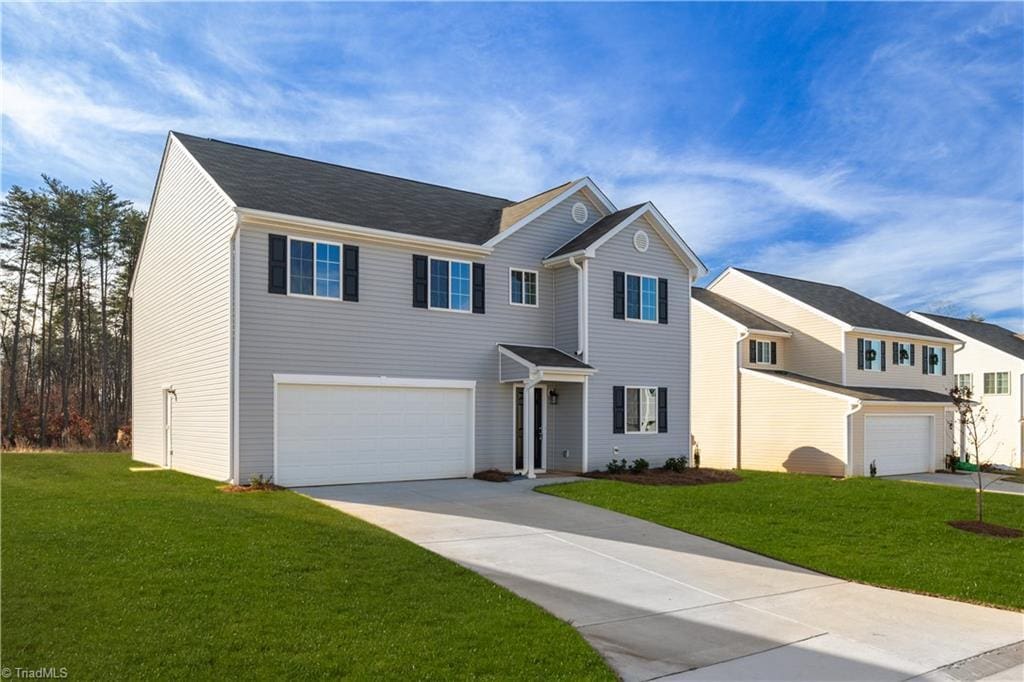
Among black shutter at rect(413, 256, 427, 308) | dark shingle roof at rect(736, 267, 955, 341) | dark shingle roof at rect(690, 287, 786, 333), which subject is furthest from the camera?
dark shingle roof at rect(736, 267, 955, 341)

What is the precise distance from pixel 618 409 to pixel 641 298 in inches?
127

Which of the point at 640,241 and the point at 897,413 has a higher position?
the point at 640,241

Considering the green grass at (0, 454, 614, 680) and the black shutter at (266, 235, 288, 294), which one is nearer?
the green grass at (0, 454, 614, 680)

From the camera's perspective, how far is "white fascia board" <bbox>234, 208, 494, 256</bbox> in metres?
14.2

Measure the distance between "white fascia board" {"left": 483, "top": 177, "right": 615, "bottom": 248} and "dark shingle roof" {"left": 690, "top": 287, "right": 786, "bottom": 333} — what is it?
28.9 feet

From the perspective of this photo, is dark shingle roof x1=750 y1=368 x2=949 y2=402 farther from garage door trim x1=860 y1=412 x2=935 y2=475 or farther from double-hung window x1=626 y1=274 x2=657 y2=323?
double-hung window x1=626 y1=274 x2=657 y2=323

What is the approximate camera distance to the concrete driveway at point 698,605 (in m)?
6.07

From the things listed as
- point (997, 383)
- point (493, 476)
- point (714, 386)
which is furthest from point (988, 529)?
point (997, 383)

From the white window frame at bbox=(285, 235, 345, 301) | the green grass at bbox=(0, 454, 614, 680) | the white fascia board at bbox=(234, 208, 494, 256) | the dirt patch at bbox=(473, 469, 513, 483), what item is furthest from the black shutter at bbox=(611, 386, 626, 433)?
the green grass at bbox=(0, 454, 614, 680)

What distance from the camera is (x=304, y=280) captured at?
15.0 metres

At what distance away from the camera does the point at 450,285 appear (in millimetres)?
17109

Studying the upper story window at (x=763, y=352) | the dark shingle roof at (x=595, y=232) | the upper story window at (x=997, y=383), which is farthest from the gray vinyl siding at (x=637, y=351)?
the upper story window at (x=997, y=383)

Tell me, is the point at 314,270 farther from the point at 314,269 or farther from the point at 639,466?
the point at 639,466

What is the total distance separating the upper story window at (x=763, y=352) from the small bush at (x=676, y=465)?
8.33m
